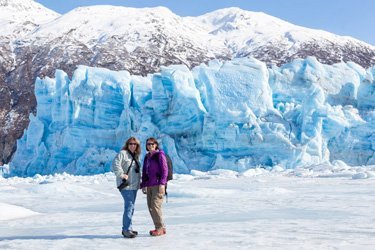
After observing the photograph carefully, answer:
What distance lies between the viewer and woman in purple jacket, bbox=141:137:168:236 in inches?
223

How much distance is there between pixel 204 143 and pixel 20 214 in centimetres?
1744

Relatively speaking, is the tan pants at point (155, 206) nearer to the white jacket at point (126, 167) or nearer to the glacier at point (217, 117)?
the white jacket at point (126, 167)

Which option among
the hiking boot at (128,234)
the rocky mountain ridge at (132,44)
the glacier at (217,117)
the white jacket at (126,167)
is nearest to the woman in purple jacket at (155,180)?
the white jacket at (126,167)

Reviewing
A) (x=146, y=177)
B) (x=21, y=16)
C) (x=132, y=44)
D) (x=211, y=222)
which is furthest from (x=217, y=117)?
(x=21, y=16)

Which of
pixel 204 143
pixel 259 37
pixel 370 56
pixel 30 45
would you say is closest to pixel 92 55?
pixel 30 45

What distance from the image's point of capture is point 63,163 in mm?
29172

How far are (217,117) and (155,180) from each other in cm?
1976

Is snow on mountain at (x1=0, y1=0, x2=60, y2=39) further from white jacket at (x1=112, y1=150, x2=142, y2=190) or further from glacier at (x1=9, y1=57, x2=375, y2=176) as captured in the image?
white jacket at (x1=112, y1=150, x2=142, y2=190)

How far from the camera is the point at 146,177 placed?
18.9 feet

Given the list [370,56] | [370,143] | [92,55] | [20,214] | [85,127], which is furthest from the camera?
[370,56]

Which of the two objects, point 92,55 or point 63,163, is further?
point 92,55

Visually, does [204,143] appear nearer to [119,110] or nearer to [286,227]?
[119,110]

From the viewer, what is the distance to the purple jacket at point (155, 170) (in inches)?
223

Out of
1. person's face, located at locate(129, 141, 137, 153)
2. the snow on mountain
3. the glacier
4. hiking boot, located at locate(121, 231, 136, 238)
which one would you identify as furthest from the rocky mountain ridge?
hiking boot, located at locate(121, 231, 136, 238)
